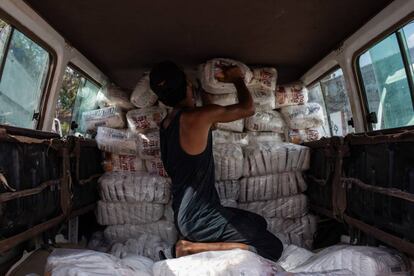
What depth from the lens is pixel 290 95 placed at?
3.24 m

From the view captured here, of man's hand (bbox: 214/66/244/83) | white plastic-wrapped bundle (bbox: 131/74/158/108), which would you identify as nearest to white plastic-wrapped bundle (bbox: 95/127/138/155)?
white plastic-wrapped bundle (bbox: 131/74/158/108)

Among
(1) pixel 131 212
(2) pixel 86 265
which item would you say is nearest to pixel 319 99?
(1) pixel 131 212

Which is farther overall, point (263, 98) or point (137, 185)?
point (263, 98)

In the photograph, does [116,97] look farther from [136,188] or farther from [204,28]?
[204,28]

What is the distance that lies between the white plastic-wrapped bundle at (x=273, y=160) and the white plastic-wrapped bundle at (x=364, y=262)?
98cm

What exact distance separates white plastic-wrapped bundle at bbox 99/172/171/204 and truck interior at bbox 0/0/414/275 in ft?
0.50

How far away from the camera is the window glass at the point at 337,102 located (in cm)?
305

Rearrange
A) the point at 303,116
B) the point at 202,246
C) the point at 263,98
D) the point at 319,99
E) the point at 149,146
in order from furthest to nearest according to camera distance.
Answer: the point at 319,99 < the point at 303,116 < the point at 263,98 < the point at 149,146 < the point at 202,246

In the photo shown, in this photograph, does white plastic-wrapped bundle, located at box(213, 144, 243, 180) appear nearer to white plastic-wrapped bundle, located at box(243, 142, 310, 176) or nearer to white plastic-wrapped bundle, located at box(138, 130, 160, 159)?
white plastic-wrapped bundle, located at box(243, 142, 310, 176)

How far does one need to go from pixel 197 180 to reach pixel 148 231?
0.81 meters

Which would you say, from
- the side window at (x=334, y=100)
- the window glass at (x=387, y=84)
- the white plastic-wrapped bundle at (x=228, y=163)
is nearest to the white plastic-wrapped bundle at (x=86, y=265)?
the white plastic-wrapped bundle at (x=228, y=163)

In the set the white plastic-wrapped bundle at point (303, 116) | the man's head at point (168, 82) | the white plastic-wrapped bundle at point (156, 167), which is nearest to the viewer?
the man's head at point (168, 82)

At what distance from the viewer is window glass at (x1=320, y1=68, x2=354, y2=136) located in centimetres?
305

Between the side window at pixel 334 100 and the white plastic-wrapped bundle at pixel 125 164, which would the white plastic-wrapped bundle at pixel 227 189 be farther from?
the side window at pixel 334 100
